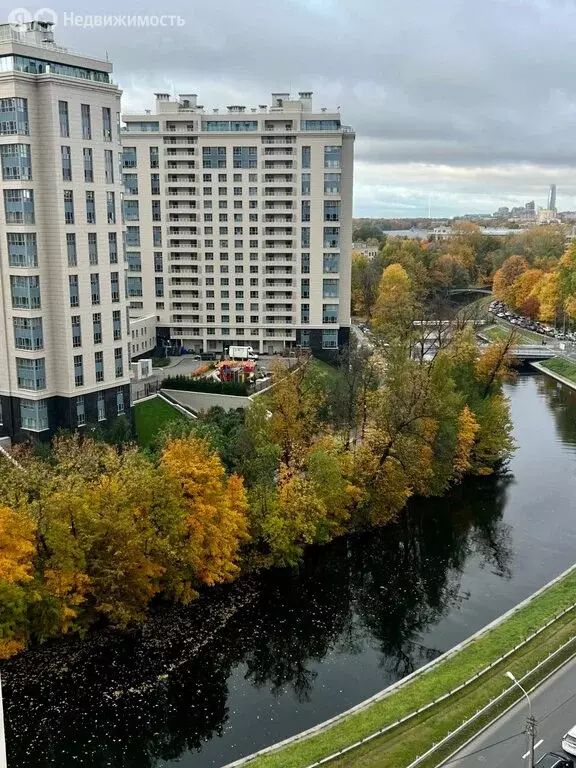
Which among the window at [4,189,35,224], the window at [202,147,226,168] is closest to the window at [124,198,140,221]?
the window at [202,147,226,168]

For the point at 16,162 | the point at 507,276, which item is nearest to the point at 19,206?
the point at 16,162

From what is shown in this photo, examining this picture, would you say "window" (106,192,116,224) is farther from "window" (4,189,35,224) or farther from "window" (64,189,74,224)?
"window" (4,189,35,224)

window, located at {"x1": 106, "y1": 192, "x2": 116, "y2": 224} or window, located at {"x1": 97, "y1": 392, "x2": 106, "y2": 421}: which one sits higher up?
window, located at {"x1": 106, "y1": 192, "x2": 116, "y2": 224}

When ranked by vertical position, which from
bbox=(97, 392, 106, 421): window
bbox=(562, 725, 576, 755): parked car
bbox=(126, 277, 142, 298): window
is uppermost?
bbox=(126, 277, 142, 298): window

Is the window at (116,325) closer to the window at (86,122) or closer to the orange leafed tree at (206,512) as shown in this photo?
the window at (86,122)

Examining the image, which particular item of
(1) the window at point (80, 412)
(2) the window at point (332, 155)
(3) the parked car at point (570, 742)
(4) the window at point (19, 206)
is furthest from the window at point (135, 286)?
(3) the parked car at point (570, 742)

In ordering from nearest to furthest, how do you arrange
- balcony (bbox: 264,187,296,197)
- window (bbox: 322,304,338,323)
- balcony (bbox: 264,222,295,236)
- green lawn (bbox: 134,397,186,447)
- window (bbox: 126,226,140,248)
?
green lawn (bbox: 134,397,186,447) → balcony (bbox: 264,187,296,197) → balcony (bbox: 264,222,295,236) → window (bbox: 322,304,338,323) → window (bbox: 126,226,140,248)
